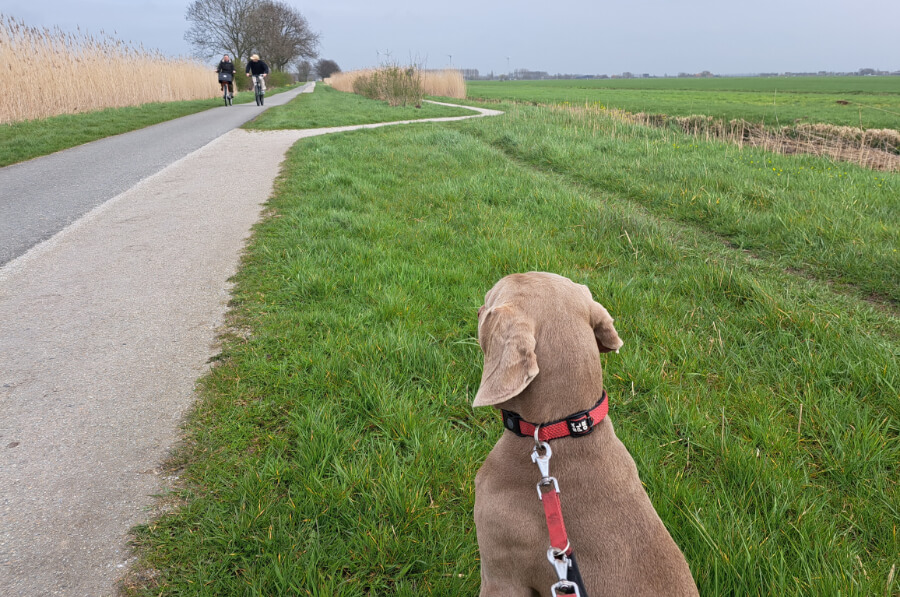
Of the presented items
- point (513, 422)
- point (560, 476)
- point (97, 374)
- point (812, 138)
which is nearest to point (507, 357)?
point (513, 422)

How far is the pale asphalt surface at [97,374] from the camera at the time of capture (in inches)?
78.4

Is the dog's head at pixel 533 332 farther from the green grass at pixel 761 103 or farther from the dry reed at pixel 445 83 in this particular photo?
the dry reed at pixel 445 83

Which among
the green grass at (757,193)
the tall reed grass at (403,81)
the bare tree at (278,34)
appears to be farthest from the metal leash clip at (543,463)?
the bare tree at (278,34)

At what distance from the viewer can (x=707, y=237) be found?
5730 millimetres

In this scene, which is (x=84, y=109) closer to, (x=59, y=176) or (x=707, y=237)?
(x=59, y=176)

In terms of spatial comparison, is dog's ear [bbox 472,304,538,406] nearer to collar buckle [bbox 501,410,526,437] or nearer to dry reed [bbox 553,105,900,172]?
collar buckle [bbox 501,410,526,437]

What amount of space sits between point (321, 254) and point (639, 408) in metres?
3.16

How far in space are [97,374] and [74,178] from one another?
22.5 feet

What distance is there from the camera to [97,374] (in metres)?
3.06

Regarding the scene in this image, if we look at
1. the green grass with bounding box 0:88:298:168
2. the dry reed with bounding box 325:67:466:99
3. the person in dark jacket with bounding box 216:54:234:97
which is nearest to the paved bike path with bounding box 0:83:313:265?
the green grass with bounding box 0:88:298:168

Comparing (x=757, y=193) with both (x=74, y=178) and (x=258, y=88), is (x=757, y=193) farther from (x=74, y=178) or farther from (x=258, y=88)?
(x=258, y=88)

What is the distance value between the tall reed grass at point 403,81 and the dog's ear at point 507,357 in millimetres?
23227

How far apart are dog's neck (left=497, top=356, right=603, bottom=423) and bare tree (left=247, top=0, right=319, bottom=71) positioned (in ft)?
196

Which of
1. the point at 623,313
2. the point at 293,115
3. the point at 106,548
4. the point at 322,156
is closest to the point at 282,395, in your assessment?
the point at 106,548
